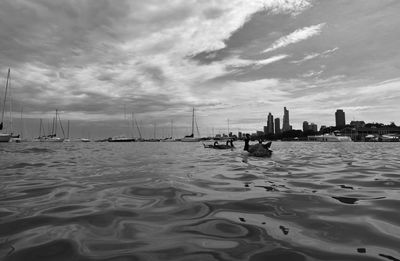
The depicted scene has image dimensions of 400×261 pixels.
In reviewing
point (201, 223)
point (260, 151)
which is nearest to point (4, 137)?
point (260, 151)

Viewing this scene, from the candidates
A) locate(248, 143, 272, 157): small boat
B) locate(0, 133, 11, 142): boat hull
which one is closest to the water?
locate(248, 143, 272, 157): small boat

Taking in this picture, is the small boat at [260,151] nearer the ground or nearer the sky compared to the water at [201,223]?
nearer the sky

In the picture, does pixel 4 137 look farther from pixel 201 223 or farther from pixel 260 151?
pixel 201 223

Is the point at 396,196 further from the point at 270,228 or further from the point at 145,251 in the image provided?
the point at 145,251

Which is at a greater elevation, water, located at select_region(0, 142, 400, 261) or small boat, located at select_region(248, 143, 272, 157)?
small boat, located at select_region(248, 143, 272, 157)

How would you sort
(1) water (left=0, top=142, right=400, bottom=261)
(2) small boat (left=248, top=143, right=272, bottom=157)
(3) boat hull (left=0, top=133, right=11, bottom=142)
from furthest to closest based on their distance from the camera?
(3) boat hull (left=0, top=133, right=11, bottom=142) → (2) small boat (left=248, top=143, right=272, bottom=157) → (1) water (left=0, top=142, right=400, bottom=261)

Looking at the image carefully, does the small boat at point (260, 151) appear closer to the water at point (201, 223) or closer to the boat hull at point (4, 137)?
the water at point (201, 223)

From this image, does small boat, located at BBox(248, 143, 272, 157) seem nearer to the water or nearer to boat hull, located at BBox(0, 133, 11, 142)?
the water

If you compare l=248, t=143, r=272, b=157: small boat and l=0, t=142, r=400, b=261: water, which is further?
l=248, t=143, r=272, b=157: small boat

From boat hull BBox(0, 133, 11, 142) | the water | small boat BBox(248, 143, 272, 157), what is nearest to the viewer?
the water

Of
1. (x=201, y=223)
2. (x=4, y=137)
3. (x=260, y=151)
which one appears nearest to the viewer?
(x=201, y=223)

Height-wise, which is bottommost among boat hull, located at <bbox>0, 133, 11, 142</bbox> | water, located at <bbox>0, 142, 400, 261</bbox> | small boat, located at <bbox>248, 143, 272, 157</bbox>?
water, located at <bbox>0, 142, 400, 261</bbox>

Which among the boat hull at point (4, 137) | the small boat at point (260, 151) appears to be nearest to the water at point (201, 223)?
the small boat at point (260, 151)

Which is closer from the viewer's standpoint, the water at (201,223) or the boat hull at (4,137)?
the water at (201,223)
